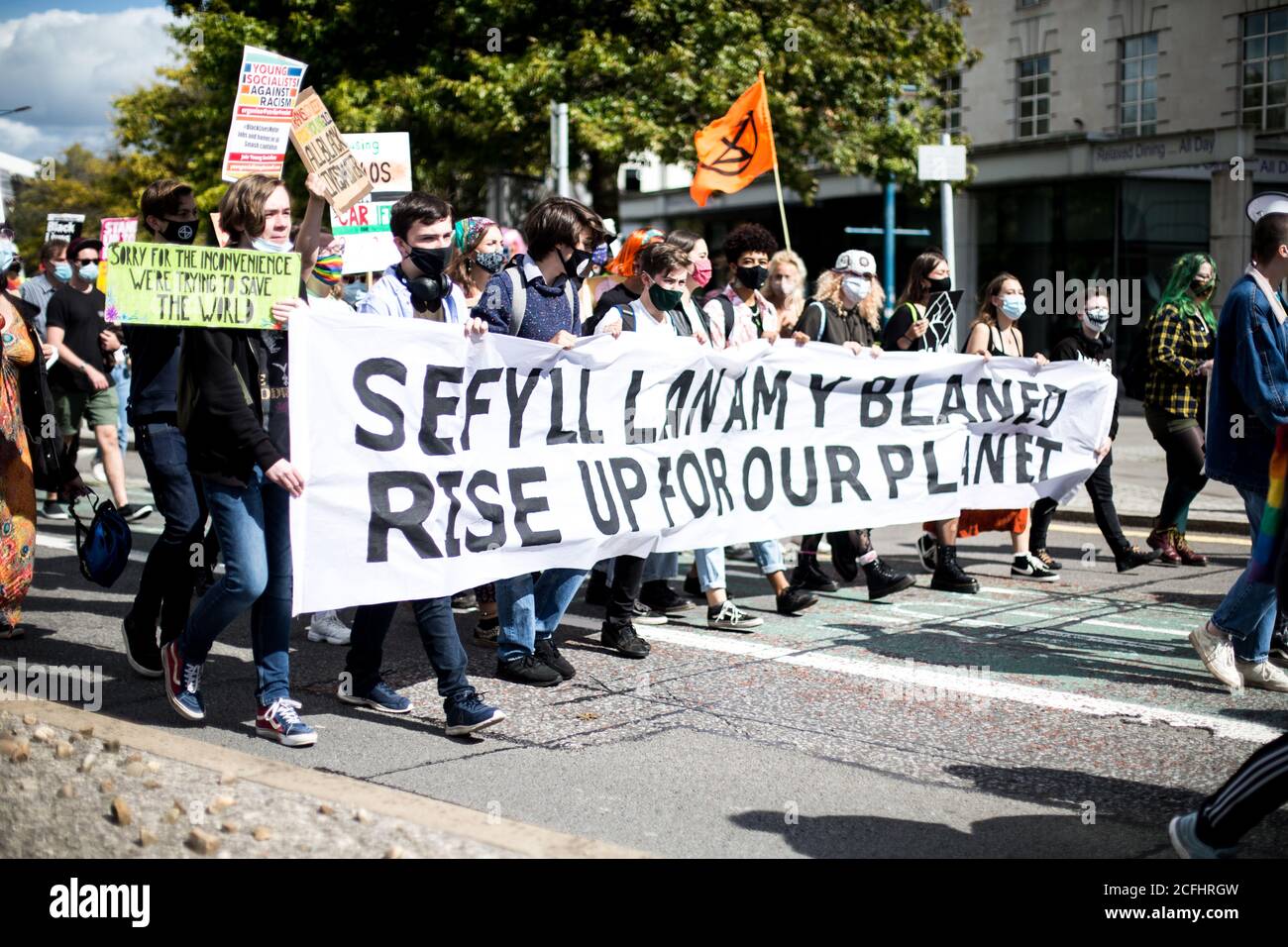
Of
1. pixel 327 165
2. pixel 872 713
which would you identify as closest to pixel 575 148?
pixel 327 165

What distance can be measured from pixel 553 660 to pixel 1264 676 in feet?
9.64

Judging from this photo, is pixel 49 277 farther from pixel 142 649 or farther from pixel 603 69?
pixel 603 69

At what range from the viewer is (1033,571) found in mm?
8703

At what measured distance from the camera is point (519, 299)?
614cm

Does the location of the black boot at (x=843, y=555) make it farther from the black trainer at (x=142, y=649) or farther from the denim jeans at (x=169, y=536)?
the black trainer at (x=142, y=649)

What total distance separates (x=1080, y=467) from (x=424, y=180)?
18.2 m

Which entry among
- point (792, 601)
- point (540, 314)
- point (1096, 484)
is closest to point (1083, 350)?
point (1096, 484)

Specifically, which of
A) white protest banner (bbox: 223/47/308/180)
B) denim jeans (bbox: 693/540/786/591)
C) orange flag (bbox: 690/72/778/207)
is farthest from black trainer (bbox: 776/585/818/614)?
orange flag (bbox: 690/72/778/207)

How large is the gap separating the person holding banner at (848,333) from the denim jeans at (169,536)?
3.36 meters

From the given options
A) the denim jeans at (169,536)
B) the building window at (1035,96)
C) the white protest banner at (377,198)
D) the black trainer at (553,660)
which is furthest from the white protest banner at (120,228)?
the building window at (1035,96)

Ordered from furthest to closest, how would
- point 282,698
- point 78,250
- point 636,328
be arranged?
point 78,250 → point 636,328 → point 282,698

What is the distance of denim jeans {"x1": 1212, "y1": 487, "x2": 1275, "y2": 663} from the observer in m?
5.66
